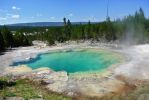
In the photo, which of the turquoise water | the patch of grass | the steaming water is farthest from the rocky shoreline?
the turquoise water

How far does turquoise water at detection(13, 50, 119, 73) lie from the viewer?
151 feet

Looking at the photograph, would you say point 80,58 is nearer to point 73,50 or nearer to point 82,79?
point 73,50

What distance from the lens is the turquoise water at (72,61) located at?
4588 centimetres

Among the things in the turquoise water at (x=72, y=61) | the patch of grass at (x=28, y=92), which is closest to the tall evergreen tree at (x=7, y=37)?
the turquoise water at (x=72, y=61)

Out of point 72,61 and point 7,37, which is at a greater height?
point 7,37

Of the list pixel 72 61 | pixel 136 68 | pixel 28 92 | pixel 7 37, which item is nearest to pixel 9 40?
pixel 7 37

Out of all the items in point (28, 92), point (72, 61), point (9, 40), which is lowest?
point (28, 92)

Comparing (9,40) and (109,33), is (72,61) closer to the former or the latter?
(9,40)

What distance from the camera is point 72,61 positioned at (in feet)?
175

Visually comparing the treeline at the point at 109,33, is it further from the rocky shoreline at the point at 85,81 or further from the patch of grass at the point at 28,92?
the patch of grass at the point at 28,92

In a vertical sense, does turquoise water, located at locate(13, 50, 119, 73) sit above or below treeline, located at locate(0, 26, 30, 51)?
below

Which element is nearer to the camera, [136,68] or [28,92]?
[28,92]

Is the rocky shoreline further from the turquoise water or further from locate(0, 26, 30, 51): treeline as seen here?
locate(0, 26, 30, 51): treeline

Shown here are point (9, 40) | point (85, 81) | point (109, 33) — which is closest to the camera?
point (85, 81)
